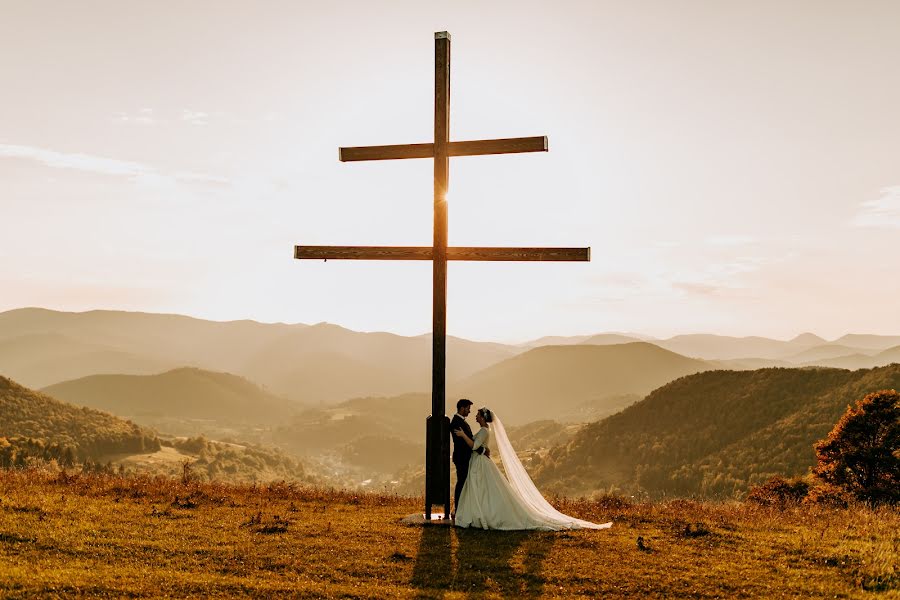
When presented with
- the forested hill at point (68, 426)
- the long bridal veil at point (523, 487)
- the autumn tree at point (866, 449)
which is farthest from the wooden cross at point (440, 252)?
the forested hill at point (68, 426)

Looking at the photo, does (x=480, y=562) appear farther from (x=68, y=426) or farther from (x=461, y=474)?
(x=68, y=426)

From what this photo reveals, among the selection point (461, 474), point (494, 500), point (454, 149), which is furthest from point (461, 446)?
point (454, 149)

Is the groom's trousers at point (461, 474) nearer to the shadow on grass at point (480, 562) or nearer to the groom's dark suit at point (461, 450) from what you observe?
the groom's dark suit at point (461, 450)

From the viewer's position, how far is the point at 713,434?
120312 millimetres

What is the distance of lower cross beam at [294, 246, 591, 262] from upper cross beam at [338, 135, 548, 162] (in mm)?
1999

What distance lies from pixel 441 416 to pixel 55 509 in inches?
306

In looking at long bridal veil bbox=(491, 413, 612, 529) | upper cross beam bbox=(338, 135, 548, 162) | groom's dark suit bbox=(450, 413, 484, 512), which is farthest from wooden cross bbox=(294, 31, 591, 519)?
long bridal veil bbox=(491, 413, 612, 529)

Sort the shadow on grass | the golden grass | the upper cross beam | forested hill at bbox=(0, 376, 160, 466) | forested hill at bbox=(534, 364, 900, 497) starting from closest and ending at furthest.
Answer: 1. the golden grass
2. the shadow on grass
3. the upper cross beam
4. forested hill at bbox=(534, 364, 900, 497)
5. forested hill at bbox=(0, 376, 160, 466)

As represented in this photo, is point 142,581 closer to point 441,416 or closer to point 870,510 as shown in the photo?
point 441,416

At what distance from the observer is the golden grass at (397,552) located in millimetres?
9250

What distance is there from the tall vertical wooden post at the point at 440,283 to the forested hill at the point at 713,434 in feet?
259

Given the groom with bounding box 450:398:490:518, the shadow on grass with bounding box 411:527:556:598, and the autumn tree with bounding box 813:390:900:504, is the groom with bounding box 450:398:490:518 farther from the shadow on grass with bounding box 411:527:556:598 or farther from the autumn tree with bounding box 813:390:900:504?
the autumn tree with bounding box 813:390:900:504

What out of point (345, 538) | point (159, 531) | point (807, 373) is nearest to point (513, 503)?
point (345, 538)

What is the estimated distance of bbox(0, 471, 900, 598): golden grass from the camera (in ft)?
30.3
